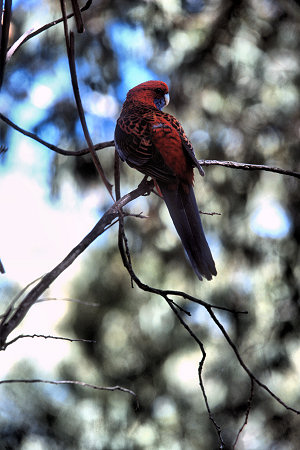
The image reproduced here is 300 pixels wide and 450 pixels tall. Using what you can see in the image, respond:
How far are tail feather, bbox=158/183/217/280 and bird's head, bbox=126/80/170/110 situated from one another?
1.68 feet

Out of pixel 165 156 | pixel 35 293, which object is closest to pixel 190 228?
pixel 165 156

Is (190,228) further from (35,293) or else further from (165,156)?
(35,293)

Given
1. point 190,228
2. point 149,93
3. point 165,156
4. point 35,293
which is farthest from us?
point 149,93

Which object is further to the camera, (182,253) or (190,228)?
(182,253)

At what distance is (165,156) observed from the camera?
1.18 metres

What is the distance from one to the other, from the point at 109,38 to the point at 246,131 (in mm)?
1078

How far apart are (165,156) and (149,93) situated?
0.44 meters


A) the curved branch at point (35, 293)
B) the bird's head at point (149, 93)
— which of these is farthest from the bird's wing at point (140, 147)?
the curved branch at point (35, 293)

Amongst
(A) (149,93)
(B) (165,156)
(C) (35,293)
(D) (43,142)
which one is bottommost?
(C) (35,293)

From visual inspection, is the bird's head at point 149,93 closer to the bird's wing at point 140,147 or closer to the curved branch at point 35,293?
the bird's wing at point 140,147

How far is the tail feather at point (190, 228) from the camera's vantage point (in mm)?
880

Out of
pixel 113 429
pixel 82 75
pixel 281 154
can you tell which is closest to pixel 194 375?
pixel 113 429

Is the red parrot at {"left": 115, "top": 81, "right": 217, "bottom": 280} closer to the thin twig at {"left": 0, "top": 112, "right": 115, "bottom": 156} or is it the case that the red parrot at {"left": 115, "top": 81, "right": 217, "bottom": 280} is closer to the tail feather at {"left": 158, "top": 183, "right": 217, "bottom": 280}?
the tail feather at {"left": 158, "top": 183, "right": 217, "bottom": 280}

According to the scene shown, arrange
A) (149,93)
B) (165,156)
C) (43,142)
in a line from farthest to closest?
1. (149,93)
2. (165,156)
3. (43,142)
